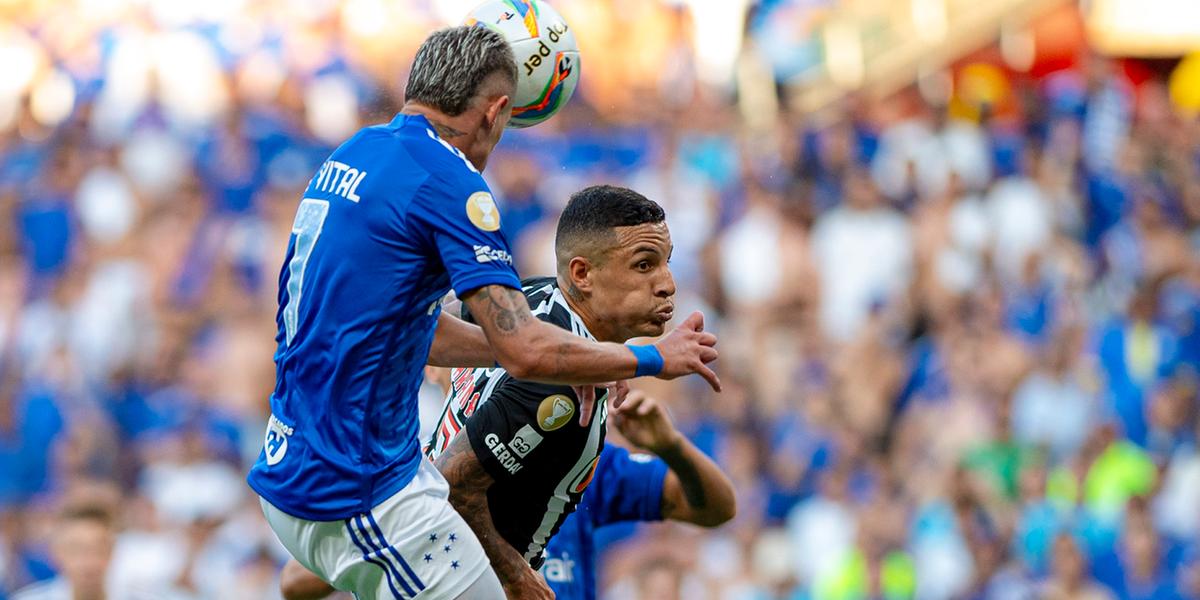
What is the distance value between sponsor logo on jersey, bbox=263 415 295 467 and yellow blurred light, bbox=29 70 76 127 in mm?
9077

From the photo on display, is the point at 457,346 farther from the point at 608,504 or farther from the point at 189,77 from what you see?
the point at 189,77

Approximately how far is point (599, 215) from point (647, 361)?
0.70m

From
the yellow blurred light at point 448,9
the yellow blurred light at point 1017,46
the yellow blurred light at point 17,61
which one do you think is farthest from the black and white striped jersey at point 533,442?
the yellow blurred light at point 1017,46

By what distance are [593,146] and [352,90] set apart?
6.61 ft

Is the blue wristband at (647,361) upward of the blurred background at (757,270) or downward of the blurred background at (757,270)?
upward

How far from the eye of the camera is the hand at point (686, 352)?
159 inches

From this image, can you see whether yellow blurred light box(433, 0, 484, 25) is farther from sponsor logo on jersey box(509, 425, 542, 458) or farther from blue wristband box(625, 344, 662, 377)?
blue wristband box(625, 344, 662, 377)

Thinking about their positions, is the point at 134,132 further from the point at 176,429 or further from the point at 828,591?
the point at 828,591

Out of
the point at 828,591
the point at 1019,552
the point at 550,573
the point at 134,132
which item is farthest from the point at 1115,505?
the point at 134,132

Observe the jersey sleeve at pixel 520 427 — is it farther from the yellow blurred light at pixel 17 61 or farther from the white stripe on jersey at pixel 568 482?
the yellow blurred light at pixel 17 61

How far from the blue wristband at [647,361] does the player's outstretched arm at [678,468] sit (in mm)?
1472

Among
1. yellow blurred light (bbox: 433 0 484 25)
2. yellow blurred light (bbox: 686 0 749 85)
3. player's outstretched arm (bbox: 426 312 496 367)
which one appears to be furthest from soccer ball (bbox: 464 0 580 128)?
yellow blurred light (bbox: 686 0 749 85)

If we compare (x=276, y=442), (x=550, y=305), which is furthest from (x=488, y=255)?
(x=276, y=442)

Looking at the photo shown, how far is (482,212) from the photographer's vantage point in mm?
3992
